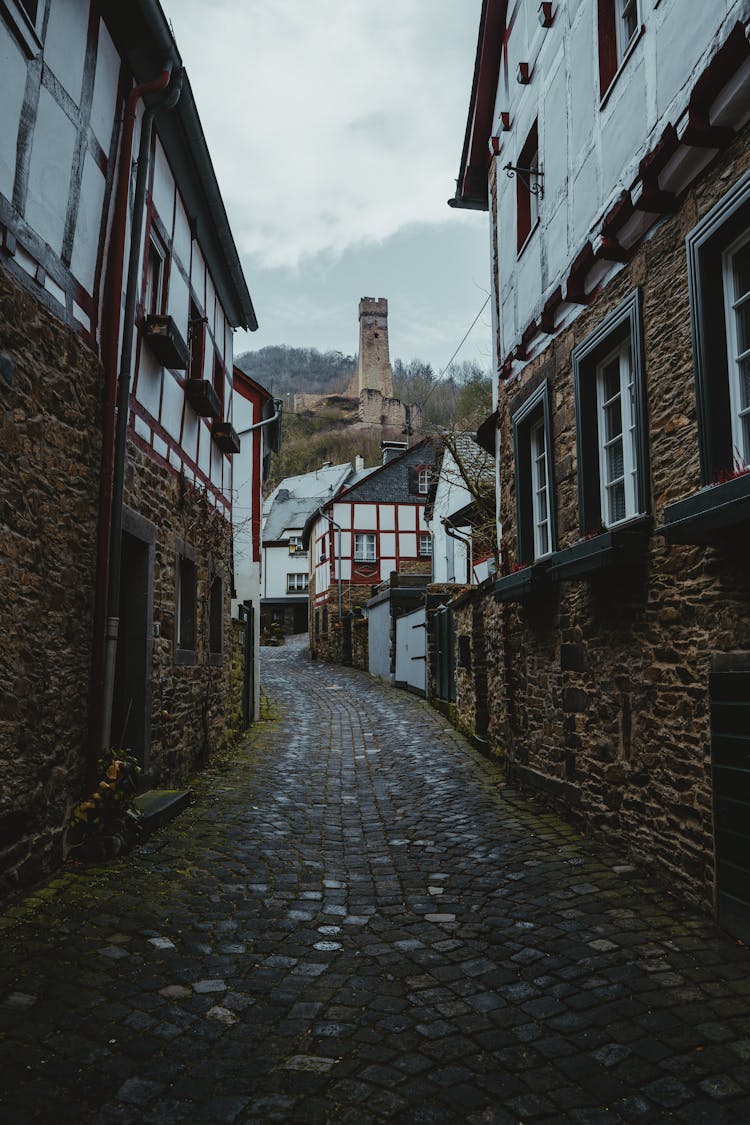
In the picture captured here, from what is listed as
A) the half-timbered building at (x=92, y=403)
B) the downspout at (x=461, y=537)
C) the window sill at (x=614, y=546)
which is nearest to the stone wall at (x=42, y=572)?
the half-timbered building at (x=92, y=403)

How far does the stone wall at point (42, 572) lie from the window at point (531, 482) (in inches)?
155

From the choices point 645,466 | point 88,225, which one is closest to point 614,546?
point 645,466

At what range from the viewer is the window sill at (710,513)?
11.7 ft

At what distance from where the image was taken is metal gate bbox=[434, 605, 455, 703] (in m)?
13.0

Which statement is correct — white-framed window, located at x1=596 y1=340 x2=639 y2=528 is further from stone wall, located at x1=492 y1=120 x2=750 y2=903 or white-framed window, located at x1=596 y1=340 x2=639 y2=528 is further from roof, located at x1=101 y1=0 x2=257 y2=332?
roof, located at x1=101 y1=0 x2=257 y2=332

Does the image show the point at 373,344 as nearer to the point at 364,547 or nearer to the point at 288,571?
the point at 288,571

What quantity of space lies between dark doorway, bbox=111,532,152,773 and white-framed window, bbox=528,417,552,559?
347cm

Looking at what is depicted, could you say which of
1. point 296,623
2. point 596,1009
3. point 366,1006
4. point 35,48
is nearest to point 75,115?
point 35,48

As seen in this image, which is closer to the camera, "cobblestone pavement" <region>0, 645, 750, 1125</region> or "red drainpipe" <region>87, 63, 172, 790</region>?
"cobblestone pavement" <region>0, 645, 750, 1125</region>

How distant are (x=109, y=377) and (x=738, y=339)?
3991mm

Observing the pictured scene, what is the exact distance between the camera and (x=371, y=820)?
263 inches

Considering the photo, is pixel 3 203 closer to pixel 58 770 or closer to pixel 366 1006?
pixel 58 770

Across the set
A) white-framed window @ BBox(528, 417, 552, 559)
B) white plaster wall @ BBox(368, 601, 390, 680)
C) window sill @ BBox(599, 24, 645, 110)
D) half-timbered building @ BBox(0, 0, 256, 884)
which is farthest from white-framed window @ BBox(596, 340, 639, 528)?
white plaster wall @ BBox(368, 601, 390, 680)

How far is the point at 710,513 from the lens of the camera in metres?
3.79
